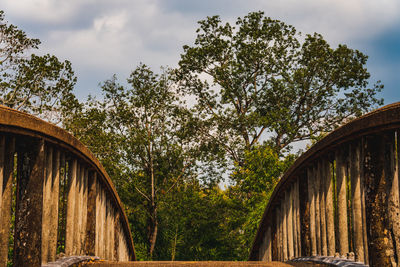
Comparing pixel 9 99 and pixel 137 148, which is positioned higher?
pixel 9 99

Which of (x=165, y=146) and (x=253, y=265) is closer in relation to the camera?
(x=253, y=265)

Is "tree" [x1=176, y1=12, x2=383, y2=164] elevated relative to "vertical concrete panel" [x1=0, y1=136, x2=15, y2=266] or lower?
elevated

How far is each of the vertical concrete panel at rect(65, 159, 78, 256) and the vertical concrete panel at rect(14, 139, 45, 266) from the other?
1372 mm

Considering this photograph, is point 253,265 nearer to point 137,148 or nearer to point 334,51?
point 137,148

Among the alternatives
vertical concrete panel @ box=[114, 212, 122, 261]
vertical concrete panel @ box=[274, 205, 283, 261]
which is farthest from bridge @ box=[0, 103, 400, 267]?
vertical concrete panel @ box=[114, 212, 122, 261]

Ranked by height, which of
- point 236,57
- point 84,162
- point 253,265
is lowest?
point 253,265

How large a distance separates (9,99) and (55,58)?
2696 millimetres

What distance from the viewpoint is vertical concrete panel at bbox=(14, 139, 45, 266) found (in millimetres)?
4020

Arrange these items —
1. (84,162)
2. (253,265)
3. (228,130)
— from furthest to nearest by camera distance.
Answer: (228,130)
(84,162)
(253,265)

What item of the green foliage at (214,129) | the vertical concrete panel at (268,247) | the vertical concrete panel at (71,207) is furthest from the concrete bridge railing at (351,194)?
the green foliage at (214,129)

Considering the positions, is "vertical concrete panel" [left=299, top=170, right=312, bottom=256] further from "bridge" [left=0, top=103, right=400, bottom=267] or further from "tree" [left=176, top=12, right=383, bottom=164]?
"tree" [left=176, top=12, right=383, bottom=164]

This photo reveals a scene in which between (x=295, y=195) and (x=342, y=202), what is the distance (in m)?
2.22

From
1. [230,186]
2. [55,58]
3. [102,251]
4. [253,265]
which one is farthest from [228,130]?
[253,265]

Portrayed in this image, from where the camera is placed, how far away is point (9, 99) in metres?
21.3
